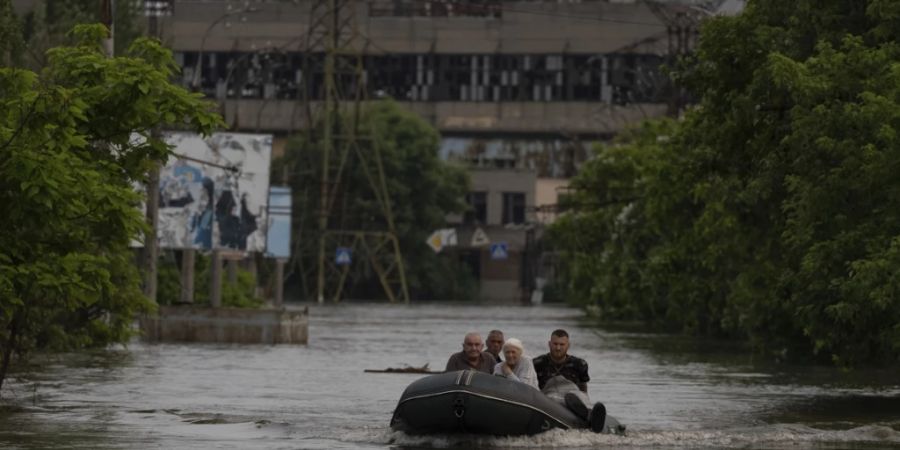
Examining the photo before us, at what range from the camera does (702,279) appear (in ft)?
253

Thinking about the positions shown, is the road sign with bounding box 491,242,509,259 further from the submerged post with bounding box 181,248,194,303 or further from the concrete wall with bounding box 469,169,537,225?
the submerged post with bounding box 181,248,194,303

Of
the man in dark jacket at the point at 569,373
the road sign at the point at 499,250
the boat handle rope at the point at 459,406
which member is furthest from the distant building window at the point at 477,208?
the boat handle rope at the point at 459,406

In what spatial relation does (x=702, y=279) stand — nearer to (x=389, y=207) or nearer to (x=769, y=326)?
(x=769, y=326)

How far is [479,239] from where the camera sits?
164 meters

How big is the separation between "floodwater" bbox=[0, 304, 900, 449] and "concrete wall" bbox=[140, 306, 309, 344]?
4.76 ft

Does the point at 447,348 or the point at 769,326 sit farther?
the point at 447,348

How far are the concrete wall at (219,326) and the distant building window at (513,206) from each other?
99937 mm

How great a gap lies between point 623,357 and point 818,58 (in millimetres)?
22805

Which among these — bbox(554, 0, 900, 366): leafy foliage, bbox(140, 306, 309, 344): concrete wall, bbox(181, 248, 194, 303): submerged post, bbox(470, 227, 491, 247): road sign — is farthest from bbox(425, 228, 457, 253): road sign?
bbox(554, 0, 900, 366): leafy foliage

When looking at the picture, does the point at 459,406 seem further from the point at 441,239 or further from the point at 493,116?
the point at 493,116

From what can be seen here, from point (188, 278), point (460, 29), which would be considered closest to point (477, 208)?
point (460, 29)

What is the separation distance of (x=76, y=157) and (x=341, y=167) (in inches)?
4289

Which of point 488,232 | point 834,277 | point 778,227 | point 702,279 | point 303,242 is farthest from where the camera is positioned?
point 488,232

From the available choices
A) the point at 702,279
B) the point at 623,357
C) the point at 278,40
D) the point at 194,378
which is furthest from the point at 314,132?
the point at 194,378
